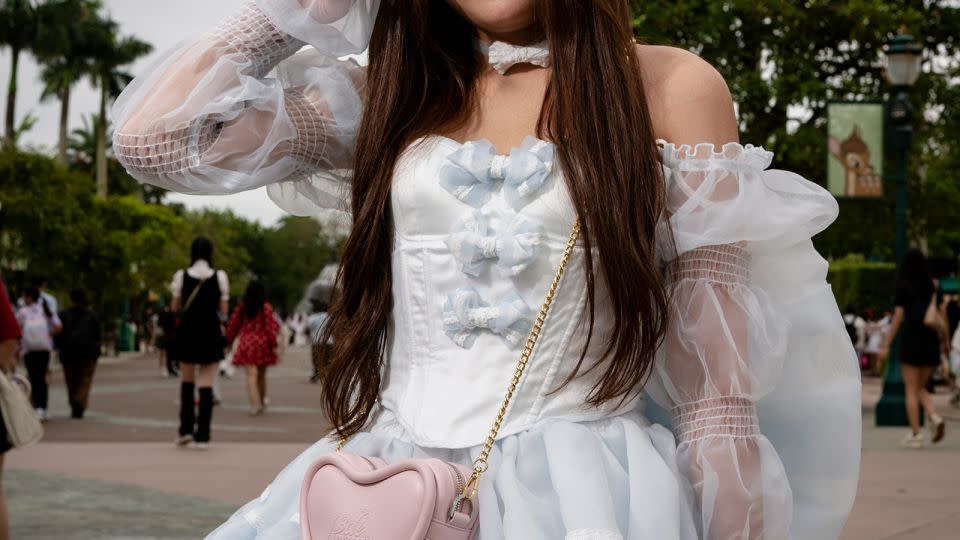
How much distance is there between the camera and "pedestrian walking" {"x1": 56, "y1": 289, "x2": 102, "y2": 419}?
15727mm

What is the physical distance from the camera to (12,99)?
161 feet

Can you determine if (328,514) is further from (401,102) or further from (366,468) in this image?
(401,102)

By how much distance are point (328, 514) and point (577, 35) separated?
924 millimetres

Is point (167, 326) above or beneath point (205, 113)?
beneath

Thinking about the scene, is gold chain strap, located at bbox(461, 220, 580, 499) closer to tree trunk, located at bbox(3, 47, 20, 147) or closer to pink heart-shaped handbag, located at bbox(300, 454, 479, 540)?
pink heart-shaped handbag, located at bbox(300, 454, 479, 540)

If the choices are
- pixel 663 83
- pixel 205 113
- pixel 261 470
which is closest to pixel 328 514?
pixel 205 113

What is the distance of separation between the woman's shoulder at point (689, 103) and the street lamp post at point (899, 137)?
42.3 feet

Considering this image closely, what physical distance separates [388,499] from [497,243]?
0.46 meters

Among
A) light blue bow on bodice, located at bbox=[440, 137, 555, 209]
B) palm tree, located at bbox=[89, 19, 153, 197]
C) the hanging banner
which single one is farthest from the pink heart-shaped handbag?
palm tree, located at bbox=[89, 19, 153, 197]

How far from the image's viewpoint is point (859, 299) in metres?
34.0

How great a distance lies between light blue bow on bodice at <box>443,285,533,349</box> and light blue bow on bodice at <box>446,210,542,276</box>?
0.15 feet

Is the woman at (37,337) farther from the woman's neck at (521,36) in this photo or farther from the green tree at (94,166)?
the green tree at (94,166)

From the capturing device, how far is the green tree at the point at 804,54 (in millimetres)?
15852

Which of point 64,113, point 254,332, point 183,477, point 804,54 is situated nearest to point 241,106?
point 183,477
